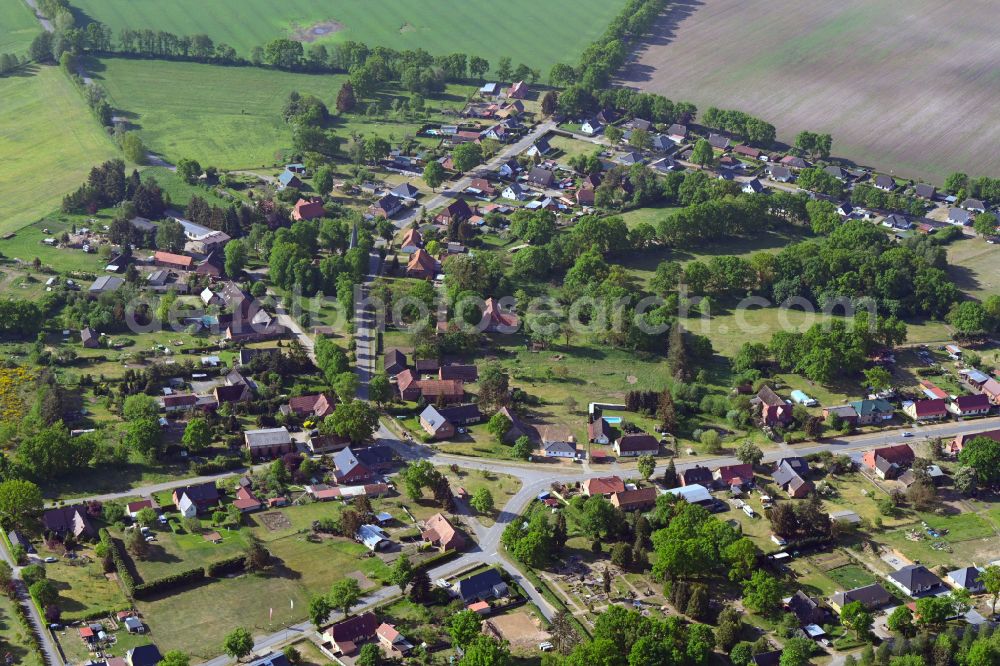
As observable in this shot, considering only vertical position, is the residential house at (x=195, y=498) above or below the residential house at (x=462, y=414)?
below

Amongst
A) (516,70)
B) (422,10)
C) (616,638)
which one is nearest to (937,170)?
(516,70)

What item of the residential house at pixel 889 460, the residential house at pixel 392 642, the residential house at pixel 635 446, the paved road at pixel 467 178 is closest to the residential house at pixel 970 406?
the residential house at pixel 889 460

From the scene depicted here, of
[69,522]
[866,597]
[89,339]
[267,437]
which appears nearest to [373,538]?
[267,437]

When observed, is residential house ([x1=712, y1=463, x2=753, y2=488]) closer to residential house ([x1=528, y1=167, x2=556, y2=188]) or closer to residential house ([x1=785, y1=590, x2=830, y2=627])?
residential house ([x1=785, y1=590, x2=830, y2=627])

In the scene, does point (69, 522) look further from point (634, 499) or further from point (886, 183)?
point (886, 183)

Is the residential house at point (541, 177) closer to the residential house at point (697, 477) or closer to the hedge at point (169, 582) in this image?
the residential house at point (697, 477)

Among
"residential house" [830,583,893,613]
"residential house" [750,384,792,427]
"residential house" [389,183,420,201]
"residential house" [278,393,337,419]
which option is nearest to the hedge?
"residential house" [278,393,337,419]

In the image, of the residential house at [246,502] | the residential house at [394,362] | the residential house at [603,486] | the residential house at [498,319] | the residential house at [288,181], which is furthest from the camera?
the residential house at [288,181]
